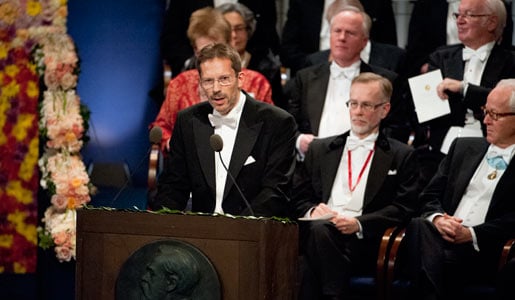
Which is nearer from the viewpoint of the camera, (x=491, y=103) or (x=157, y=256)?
(x=157, y=256)

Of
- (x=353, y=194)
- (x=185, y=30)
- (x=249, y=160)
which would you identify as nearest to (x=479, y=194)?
(x=353, y=194)

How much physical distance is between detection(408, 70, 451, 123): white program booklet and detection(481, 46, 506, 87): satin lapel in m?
0.25

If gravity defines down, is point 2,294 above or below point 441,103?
below

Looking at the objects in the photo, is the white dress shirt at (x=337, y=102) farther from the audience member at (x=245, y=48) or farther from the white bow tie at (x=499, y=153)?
the white bow tie at (x=499, y=153)

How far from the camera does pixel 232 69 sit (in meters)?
5.23

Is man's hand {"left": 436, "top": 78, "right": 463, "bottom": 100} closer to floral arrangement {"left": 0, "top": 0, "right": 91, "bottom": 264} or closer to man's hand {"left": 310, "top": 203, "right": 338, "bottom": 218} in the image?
man's hand {"left": 310, "top": 203, "right": 338, "bottom": 218}

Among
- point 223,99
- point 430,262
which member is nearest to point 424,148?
point 430,262

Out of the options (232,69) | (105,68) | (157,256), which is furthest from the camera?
(105,68)

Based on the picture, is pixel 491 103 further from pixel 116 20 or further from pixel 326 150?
pixel 116 20

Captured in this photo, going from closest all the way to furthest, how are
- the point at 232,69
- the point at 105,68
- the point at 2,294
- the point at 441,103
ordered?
1. the point at 232,69
2. the point at 441,103
3. the point at 2,294
4. the point at 105,68

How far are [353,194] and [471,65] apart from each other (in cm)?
116

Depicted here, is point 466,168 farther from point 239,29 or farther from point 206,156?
point 239,29

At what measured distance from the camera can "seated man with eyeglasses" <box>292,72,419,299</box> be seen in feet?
18.3

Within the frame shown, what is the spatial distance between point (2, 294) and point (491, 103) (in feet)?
10.0
